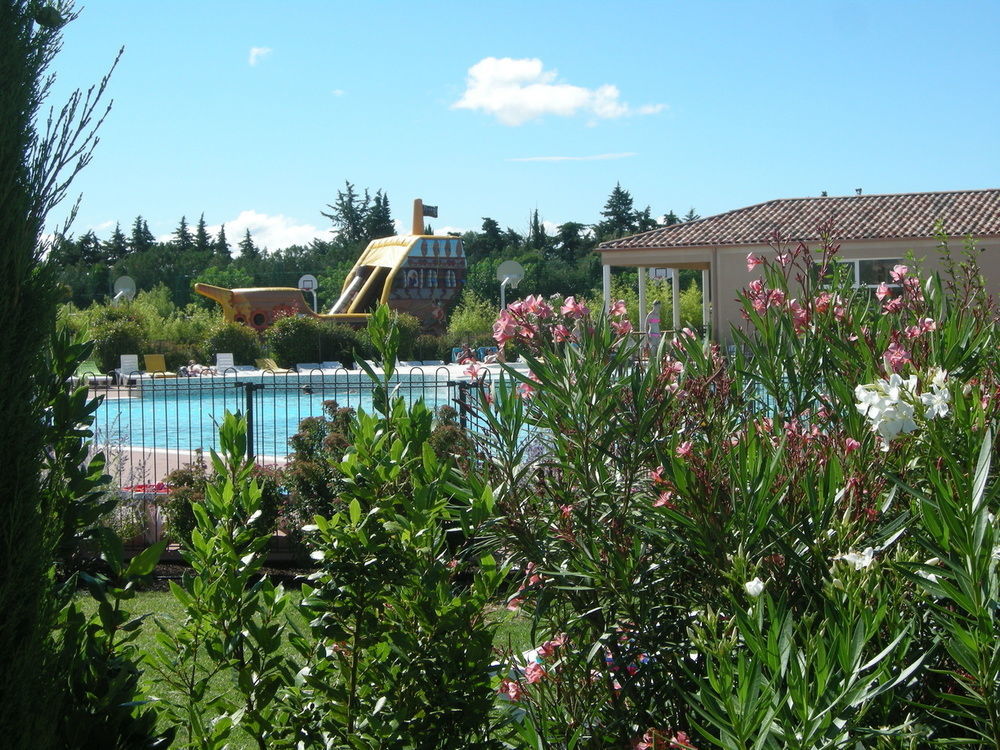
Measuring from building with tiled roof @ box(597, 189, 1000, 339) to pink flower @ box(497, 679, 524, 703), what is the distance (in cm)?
2076

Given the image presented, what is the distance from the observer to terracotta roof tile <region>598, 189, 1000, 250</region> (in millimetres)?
23797

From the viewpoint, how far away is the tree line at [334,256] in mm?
48719

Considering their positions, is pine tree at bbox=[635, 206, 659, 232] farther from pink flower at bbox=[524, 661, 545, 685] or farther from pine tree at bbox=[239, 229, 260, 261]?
pink flower at bbox=[524, 661, 545, 685]

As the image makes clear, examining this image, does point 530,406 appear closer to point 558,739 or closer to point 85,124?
point 558,739

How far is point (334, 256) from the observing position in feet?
182

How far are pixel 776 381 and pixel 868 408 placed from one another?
69cm

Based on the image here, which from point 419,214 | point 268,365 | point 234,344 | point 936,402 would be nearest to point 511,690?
point 936,402

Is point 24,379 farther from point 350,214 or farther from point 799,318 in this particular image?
point 350,214

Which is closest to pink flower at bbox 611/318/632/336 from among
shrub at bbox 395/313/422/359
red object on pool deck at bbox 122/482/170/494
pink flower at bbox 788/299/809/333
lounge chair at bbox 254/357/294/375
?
pink flower at bbox 788/299/809/333

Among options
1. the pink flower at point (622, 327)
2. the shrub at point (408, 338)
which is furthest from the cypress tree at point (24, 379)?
the shrub at point (408, 338)

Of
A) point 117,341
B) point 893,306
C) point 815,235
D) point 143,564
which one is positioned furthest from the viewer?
point 117,341

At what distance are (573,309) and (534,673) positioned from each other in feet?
3.18

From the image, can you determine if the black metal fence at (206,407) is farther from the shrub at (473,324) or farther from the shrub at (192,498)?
the shrub at (473,324)

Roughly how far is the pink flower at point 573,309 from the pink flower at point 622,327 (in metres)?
0.11
